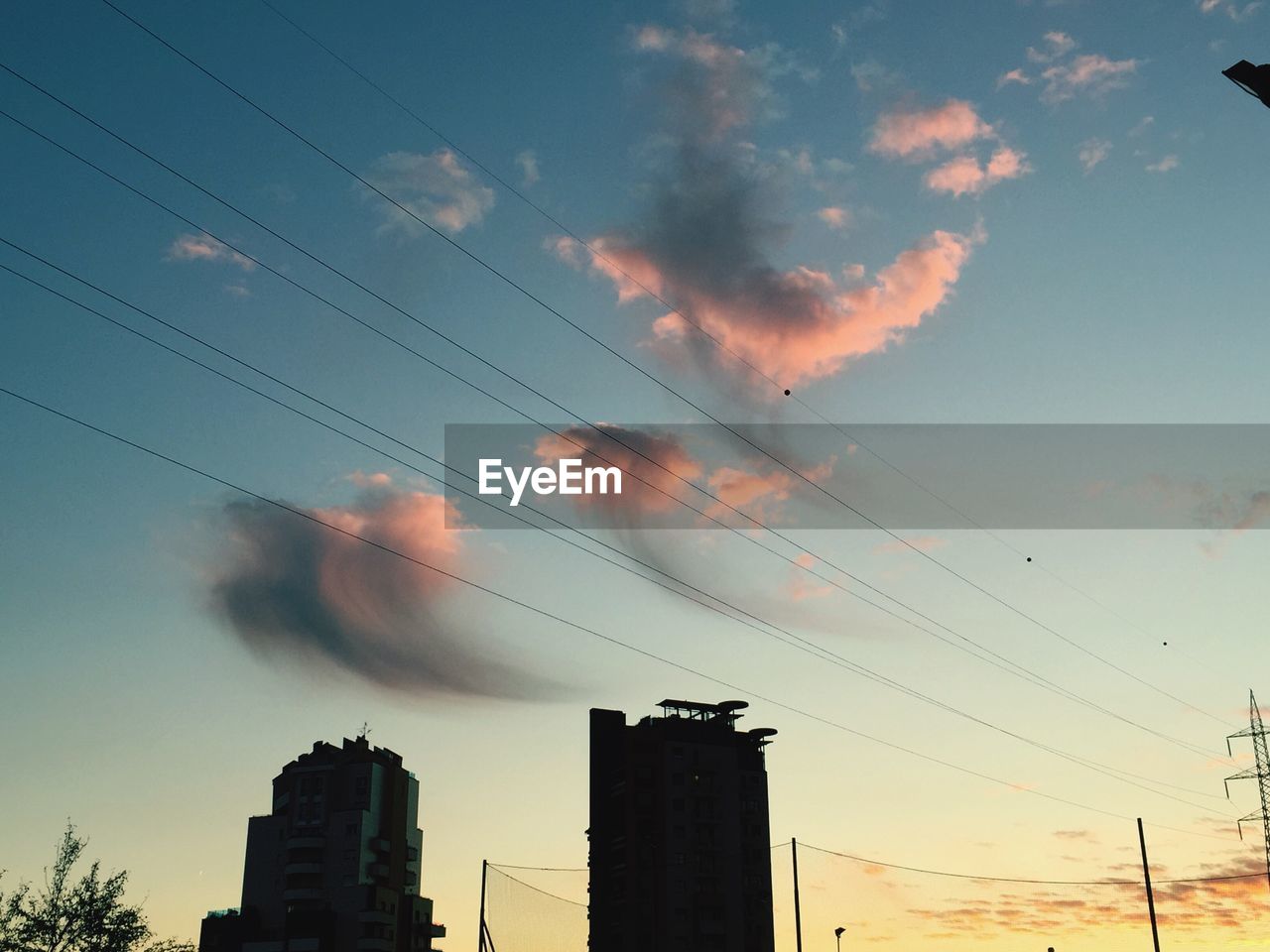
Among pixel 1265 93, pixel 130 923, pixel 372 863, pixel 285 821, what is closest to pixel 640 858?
pixel 372 863

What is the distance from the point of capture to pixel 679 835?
475ft

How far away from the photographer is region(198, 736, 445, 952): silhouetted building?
520 feet

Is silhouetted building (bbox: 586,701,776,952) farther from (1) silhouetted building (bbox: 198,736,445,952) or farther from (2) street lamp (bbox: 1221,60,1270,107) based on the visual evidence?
(2) street lamp (bbox: 1221,60,1270,107)

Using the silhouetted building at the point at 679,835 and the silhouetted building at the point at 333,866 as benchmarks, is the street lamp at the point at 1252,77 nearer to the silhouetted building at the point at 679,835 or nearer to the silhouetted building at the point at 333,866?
the silhouetted building at the point at 679,835

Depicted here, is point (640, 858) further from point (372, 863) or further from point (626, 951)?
point (372, 863)

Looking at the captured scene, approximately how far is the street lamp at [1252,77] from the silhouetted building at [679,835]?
435 feet

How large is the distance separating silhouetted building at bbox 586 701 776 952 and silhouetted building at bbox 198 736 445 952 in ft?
118

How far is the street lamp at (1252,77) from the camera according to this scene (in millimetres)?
19734

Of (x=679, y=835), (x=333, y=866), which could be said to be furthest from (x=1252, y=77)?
(x=333, y=866)

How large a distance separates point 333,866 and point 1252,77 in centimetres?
16574

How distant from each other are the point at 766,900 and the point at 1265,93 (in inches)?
5475

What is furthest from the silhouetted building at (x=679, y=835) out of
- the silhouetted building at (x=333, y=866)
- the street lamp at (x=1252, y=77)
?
the street lamp at (x=1252, y=77)

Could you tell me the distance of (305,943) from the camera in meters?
155

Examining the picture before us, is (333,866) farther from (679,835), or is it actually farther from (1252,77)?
(1252,77)
